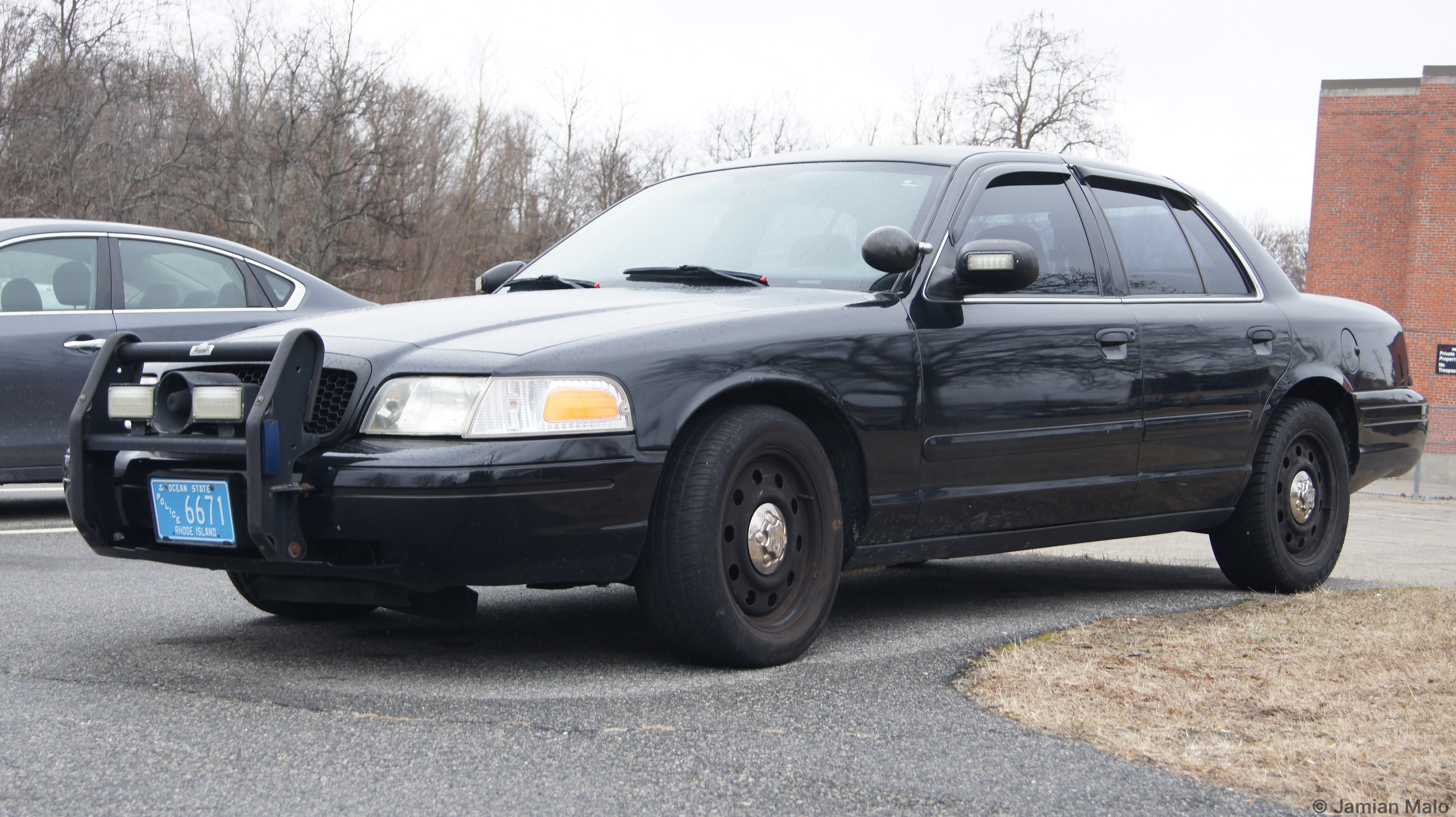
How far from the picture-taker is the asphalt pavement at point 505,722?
2.57 m

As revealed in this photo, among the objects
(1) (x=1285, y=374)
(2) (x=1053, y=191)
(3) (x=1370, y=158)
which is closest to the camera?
(2) (x=1053, y=191)

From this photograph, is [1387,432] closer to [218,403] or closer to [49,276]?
[218,403]

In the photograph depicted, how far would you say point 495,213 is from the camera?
145 ft

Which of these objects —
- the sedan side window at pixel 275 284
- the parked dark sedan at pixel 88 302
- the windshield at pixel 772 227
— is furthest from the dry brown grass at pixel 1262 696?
the sedan side window at pixel 275 284

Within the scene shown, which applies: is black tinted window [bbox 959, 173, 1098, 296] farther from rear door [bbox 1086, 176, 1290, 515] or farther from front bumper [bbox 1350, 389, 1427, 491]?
front bumper [bbox 1350, 389, 1427, 491]

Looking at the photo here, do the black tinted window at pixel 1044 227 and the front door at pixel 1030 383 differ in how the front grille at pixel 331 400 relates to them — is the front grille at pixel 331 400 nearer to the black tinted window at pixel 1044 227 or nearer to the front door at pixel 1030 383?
the front door at pixel 1030 383

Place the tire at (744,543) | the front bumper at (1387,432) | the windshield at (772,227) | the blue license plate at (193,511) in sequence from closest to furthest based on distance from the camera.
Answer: the blue license plate at (193,511), the tire at (744,543), the windshield at (772,227), the front bumper at (1387,432)

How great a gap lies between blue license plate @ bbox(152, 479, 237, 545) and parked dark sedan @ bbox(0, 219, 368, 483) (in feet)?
10.1

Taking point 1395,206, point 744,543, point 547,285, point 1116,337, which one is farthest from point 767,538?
point 1395,206

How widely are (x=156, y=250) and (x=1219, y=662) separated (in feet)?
18.5

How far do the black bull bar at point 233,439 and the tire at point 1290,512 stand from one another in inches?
146

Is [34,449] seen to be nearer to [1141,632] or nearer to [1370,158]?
[1141,632]

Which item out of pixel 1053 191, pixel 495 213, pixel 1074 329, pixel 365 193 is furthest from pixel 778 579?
pixel 495 213

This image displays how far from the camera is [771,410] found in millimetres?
3807
